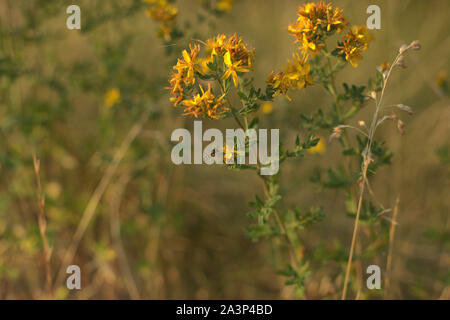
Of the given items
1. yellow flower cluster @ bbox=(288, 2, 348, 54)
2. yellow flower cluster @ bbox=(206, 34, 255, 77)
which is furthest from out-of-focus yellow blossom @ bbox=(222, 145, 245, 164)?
yellow flower cluster @ bbox=(288, 2, 348, 54)

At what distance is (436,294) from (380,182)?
98cm

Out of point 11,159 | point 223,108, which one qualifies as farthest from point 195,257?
point 223,108

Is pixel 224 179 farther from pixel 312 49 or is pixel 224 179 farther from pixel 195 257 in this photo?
pixel 312 49

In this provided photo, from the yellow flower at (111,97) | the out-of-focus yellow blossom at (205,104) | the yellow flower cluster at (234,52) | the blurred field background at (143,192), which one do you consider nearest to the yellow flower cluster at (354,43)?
the yellow flower cluster at (234,52)

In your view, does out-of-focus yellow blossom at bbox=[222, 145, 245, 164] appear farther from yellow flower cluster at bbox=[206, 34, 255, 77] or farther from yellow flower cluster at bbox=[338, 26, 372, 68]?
yellow flower cluster at bbox=[338, 26, 372, 68]

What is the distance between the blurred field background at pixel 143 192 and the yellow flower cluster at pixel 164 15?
0.64 ft

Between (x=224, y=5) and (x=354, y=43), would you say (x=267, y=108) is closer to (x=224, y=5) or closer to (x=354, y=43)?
(x=224, y=5)

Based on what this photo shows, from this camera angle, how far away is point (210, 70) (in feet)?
4.18

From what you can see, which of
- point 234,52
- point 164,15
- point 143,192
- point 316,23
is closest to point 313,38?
point 316,23

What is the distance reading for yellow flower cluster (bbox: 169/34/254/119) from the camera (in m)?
1.26

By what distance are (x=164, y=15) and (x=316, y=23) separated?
2.57ft

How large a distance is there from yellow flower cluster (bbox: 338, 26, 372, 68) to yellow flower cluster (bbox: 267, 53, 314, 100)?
0.13 meters

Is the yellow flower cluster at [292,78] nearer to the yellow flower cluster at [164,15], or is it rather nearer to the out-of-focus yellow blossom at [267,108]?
the yellow flower cluster at [164,15]

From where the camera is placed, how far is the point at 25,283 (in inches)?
100
